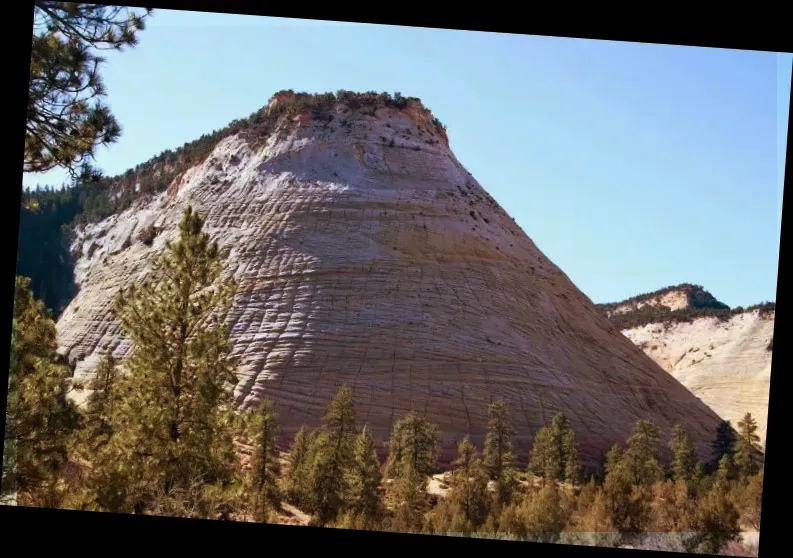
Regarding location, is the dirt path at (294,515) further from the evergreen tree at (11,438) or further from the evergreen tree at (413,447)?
the evergreen tree at (11,438)

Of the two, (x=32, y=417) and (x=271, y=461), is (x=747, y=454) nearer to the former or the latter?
(x=271, y=461)

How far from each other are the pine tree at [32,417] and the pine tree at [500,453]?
31.4 feet

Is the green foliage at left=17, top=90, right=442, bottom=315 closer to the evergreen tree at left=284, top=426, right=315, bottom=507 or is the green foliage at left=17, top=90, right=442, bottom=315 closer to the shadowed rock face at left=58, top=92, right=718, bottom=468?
the shadowed rock face at left=58, top=92, right=718, bottom=468

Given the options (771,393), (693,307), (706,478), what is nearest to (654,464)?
(706,478)

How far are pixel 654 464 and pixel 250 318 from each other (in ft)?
34.0

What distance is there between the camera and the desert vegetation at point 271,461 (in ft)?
33.1

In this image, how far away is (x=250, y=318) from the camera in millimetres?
20859

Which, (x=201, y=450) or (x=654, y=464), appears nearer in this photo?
(x=201, y=450)

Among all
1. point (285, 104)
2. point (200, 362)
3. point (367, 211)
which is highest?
point (285, 104)

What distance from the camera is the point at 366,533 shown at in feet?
15.7

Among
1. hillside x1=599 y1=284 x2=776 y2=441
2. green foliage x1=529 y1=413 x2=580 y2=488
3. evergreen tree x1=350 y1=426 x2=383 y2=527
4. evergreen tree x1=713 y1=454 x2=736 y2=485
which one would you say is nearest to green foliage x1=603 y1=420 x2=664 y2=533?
green foliage x1=529 y1=413 x2=580 y2=488

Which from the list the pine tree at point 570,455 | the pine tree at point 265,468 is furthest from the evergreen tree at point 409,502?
the pine tree at point 570,455

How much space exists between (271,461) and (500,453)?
5.25 metres

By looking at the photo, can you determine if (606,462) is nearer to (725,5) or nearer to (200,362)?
(200,362)
